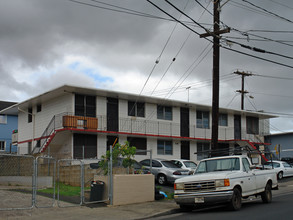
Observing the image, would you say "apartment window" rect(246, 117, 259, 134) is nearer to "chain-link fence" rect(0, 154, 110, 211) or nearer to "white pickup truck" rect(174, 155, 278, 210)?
"chain-link fence" rect(0, 154, 110, 211)

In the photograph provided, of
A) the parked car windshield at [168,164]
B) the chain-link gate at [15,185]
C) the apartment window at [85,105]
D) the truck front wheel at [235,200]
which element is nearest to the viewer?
the truck front wheel at [235,200]

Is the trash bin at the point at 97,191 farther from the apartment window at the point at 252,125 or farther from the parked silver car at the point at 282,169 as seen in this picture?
the apartment window at the point at 252,125

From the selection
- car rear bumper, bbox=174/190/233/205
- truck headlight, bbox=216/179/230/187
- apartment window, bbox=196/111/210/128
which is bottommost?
car rear bumper, bbox=174/190/233/205

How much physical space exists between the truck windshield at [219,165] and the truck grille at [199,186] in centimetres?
135

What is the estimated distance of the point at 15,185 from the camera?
17938 mm

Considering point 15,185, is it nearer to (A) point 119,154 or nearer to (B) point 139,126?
(A) point 119,154

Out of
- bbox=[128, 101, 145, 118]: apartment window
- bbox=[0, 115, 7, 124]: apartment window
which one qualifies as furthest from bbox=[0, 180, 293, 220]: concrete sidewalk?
bbox=[0, 115, 7, 124]: apartment window

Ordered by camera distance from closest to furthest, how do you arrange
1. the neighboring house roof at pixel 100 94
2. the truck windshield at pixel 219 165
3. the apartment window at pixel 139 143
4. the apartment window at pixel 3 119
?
the truck windshield at pixel 219 165
the neighboring house roof at pixel 100 94
the apartment window at pixel 139 143
the apartment window at pixel 3 119

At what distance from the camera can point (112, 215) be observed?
12.5 meters

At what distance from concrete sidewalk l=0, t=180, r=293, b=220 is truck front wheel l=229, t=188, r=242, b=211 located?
2.14m

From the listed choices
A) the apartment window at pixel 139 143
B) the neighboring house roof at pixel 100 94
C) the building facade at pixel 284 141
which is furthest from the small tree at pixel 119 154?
the building facade at pixel 284 141

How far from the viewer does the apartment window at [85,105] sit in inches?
1054

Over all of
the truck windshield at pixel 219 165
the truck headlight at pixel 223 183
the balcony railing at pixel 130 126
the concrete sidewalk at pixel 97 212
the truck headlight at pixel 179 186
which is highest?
the balcony railing at pixel 130 126

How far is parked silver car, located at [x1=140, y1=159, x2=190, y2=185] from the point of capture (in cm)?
2124
